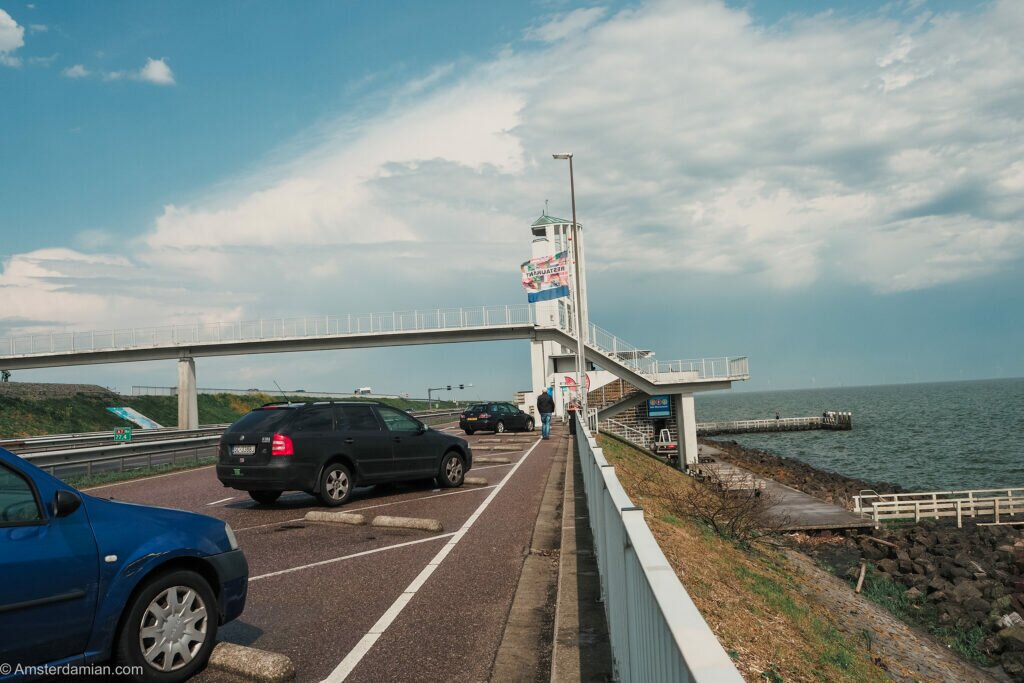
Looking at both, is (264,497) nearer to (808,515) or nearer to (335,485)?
(335,485)

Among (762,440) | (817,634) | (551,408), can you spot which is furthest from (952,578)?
(762,440)

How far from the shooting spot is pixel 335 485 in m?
12.9

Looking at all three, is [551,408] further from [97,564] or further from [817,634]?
[97,564]

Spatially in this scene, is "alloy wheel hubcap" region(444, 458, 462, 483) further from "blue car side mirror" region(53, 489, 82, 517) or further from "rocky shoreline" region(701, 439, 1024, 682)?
"blue car side mirror" region(53, 489, 82, 517)

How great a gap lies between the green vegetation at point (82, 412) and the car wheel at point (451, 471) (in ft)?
138

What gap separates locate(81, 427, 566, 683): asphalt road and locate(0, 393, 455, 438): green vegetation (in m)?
42.1

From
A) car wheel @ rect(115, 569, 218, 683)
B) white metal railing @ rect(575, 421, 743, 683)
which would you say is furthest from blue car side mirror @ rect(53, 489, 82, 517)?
white metal railing @ rect(575, 421, 743, 683)

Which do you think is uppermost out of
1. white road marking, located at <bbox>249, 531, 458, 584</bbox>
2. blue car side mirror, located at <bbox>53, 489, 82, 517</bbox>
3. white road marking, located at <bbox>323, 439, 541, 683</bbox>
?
blue car side mirror, located at <bbox>53, 489, 82, 517</bbox>

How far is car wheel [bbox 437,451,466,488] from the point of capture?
49.0 ft

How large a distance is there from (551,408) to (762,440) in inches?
2621

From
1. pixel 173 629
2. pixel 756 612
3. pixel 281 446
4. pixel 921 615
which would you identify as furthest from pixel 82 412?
pixel 173 629

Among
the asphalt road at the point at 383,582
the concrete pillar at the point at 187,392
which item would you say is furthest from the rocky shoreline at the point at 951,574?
the concrete pillar at the point at 187,392

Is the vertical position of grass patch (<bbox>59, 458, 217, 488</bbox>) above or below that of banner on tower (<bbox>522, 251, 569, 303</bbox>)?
below

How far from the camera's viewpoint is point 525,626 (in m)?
6.22
